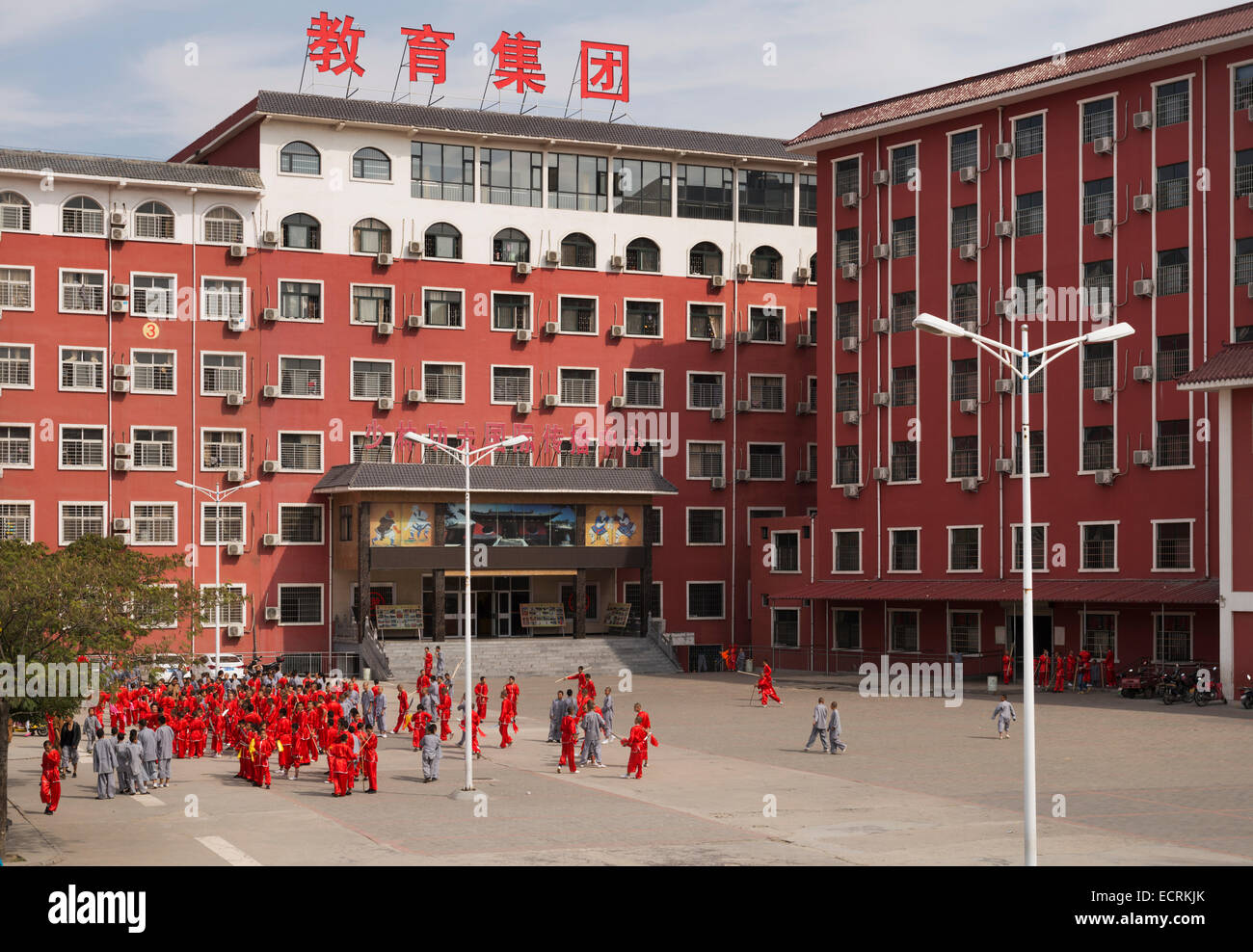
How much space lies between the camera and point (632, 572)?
63531 millimetres

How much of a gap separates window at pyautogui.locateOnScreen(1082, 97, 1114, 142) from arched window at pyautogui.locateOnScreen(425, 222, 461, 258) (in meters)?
24.8

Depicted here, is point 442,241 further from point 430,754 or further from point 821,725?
point 430,754

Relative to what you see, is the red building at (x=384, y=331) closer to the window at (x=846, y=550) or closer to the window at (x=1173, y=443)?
the window at (x=846, y=550)

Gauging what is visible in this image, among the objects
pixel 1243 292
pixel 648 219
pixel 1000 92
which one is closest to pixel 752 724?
pixel 1243 292

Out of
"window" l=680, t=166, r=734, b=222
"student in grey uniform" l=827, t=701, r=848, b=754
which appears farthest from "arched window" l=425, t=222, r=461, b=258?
"student in grey uniform" l=827, t=701, r=848, b=754

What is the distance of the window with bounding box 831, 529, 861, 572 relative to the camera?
57.0m

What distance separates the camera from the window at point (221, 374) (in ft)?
189

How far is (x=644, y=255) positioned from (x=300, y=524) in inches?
726

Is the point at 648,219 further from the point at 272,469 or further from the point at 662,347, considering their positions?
the point at 272,469

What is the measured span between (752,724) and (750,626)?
1023 inches

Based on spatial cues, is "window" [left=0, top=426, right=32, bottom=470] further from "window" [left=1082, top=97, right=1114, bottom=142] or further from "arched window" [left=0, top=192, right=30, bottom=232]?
"window" [left=1082, top=97, right=1114, bottom=142]

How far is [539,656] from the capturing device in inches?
2229

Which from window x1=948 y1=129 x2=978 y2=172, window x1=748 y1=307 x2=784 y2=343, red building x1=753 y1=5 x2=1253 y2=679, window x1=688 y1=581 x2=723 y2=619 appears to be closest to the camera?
red building x1=753 y1=5 x2=1253 y2=679

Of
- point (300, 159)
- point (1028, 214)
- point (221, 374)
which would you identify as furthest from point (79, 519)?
point (1028, 214)
